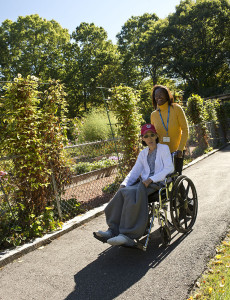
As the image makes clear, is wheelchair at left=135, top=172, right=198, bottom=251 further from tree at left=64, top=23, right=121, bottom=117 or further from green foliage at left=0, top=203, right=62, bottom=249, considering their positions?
tree at left=64, top=23, right=121, bottom=117

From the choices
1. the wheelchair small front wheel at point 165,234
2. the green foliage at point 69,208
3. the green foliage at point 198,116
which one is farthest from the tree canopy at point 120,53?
the wheelchair small front wheel at point 165,234

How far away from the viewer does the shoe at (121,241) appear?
3264mm

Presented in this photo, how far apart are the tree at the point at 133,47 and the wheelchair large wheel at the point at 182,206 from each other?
3097 centimetres

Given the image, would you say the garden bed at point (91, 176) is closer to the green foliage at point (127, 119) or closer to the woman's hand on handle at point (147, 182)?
the green foliage at point (127, 119)

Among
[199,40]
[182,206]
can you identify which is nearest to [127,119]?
[182,206]

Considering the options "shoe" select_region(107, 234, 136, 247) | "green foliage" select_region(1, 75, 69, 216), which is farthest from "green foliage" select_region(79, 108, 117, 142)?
"shoe" select_region(107, 234, 136, 247)

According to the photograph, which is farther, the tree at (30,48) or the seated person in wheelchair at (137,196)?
the tree at (30,48)

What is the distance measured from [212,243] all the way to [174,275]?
2.74 ft

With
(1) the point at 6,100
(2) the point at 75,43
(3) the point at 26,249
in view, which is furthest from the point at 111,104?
(2) the point at 75,43

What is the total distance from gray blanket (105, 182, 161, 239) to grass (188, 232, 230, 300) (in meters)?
0.82

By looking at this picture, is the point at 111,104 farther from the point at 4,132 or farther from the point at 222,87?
the point at 222,87

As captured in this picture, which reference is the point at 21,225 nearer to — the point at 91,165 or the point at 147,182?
the point at 147,182

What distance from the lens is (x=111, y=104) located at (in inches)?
290

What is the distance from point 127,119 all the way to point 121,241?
14.3 ft
